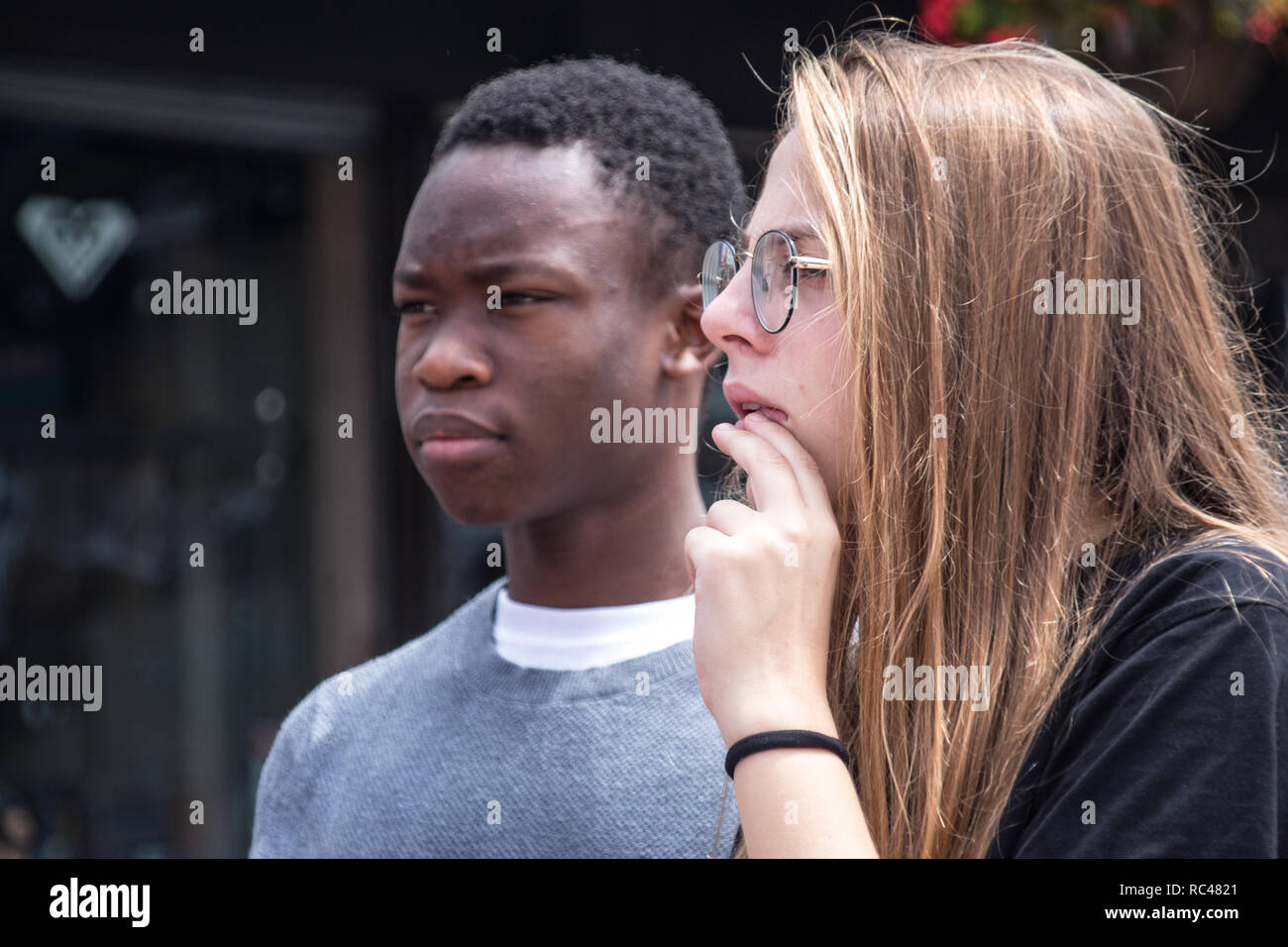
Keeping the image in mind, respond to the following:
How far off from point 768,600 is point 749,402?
30 cm

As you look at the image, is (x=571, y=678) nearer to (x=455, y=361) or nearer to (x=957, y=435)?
(x=455, y=361)

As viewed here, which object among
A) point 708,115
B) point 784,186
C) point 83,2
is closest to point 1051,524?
point 784,186

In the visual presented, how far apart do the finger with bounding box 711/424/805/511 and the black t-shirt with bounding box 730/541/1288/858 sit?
1.19ft

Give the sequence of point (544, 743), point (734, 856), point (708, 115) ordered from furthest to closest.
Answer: point (708, 115), point (544, 743), point (734, 856)

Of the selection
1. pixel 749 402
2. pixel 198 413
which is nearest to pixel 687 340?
pixel 749 402

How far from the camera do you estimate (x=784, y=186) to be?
1.47 m

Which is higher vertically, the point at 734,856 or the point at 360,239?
the point at 360,239

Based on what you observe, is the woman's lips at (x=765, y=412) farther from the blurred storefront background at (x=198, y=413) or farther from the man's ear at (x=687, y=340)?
the blurred storefront background at (x=198, y=413)

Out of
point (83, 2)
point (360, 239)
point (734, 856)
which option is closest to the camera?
point (734, 856)

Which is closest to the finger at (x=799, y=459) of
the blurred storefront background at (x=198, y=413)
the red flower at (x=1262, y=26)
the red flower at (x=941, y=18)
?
the red flower at (x=941, y=18)

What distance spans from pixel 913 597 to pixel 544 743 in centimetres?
51

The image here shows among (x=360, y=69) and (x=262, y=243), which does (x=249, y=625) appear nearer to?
(x=262, y=243)

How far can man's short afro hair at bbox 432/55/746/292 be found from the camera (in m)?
1.70

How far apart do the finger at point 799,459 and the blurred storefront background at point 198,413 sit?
2853 millimetres
